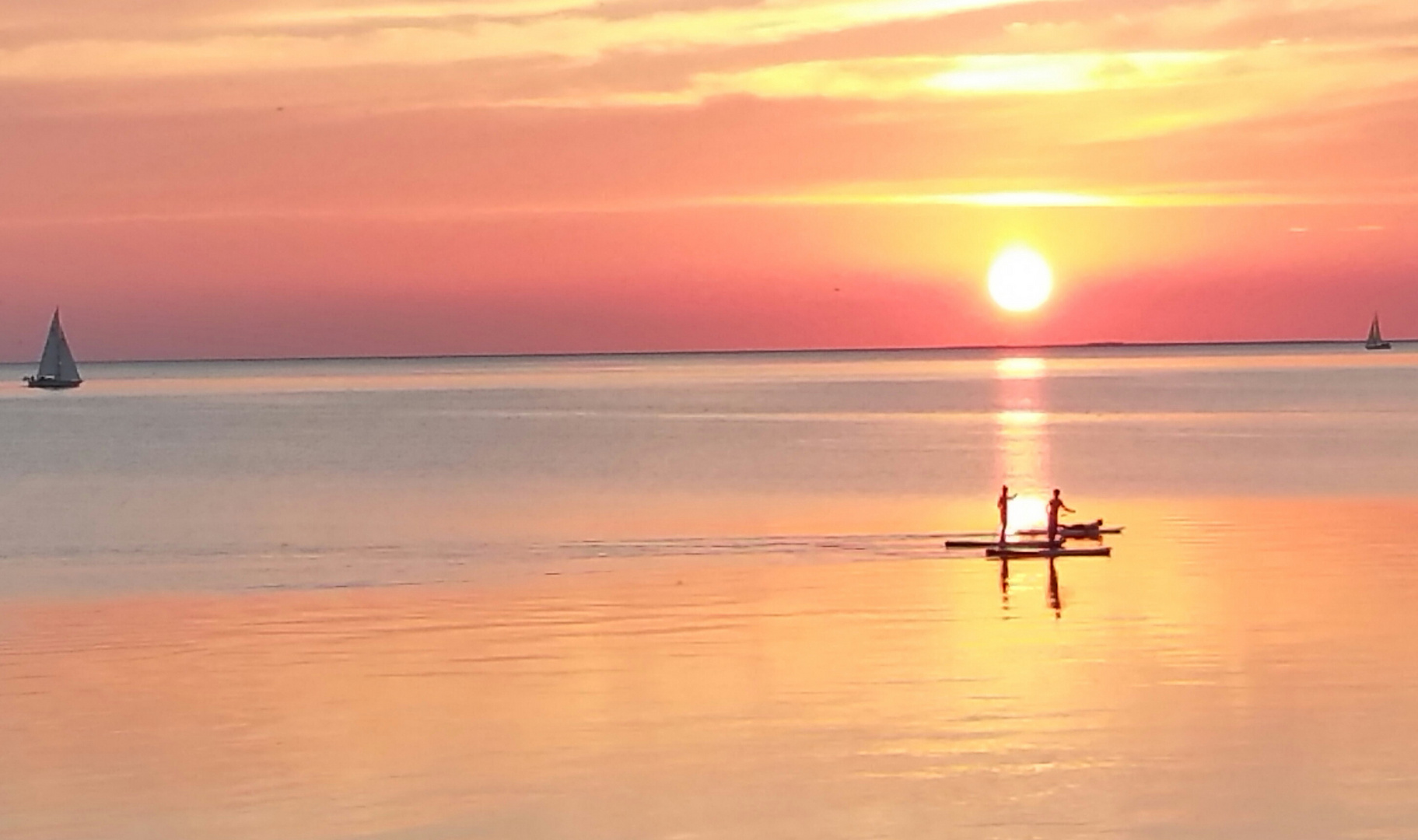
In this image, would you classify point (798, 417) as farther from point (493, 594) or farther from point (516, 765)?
point (516, 765)

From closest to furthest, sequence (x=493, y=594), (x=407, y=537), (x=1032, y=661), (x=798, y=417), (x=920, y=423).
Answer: (x=1032, y=661)
(x=493, y=594)
(x=407, y=537)
(x=920, y=423)
(x=798, y=417)

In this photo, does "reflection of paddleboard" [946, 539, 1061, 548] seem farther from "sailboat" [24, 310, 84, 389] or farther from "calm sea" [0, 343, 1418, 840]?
"sailboat" [24, 310, 84, 389]

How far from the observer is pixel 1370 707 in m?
21.2

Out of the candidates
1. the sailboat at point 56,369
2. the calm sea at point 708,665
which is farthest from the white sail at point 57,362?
the calm sea at point 708,665

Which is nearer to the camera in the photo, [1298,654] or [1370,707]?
[1370,707]

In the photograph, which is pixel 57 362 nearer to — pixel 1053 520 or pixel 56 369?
pixel 56 369

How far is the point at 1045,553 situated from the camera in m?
36.3

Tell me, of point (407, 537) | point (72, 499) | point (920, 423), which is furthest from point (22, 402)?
point (407, 537)

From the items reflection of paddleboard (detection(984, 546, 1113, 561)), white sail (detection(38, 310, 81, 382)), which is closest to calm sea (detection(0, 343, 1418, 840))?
reflection of paddleboard (detection(984, 546, 1113, 561))

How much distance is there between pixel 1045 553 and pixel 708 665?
42.9ft

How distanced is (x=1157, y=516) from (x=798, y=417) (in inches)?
2918

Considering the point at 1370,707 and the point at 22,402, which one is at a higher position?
the point at 22,402

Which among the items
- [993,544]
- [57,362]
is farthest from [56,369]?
[993,544]

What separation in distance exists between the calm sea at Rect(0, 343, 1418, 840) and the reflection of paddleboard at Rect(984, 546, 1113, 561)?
0.54 ft
